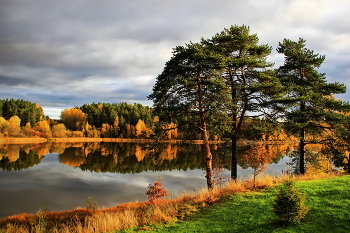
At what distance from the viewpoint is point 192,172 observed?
3378 centimetres

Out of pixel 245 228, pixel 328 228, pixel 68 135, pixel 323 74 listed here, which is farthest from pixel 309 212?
pixel 68 135

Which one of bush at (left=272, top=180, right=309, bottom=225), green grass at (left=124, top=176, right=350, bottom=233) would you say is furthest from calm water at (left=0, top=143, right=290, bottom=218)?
bush at (left=272, top=180, right=309, bottom=225)

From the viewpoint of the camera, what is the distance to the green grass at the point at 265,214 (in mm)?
7301

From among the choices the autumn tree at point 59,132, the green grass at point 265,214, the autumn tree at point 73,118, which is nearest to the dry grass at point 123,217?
the green grass at point 265,214

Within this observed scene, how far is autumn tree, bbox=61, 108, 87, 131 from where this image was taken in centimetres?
11809

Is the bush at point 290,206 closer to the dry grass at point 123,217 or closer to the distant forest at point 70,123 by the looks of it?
the dry grass at point 123,217

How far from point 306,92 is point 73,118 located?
121 metres

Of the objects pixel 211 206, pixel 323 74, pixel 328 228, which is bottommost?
pixel 211 206

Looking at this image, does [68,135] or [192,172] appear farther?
[68,135]

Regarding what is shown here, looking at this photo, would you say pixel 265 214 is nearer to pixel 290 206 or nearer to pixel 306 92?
pixel 290 206

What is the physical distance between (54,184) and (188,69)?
21322 mm

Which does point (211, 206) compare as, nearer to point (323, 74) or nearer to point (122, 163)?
point (323, 74)

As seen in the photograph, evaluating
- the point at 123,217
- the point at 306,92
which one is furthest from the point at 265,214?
the point at 306,92

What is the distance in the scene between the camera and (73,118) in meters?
121
